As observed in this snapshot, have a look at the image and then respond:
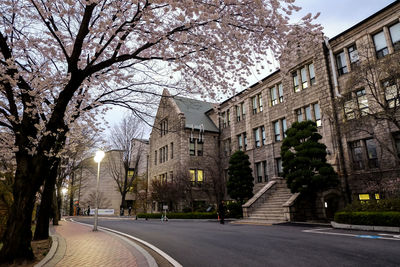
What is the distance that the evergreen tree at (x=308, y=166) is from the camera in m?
15.7

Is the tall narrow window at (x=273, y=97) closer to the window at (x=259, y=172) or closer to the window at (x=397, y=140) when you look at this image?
the window at (x=259, y=172)

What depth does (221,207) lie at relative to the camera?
57.3 feet

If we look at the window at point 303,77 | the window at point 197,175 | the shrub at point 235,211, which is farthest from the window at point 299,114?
the window at point 197,175

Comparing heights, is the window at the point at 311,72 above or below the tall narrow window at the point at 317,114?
above

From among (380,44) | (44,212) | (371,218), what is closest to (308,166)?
(371,218)

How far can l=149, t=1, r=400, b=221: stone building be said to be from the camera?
14.0 m

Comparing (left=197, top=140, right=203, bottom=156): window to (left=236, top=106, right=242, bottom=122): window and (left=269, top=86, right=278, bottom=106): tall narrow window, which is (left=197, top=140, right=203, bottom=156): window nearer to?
(left=236, top=106, right=242, bottom=122): window

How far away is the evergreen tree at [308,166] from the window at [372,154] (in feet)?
8.43

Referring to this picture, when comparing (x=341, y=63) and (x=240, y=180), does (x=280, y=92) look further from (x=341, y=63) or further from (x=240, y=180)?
(x=240, y=180)

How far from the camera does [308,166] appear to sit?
53.8 ft

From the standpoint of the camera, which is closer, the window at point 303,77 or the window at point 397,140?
the window at point 397,140

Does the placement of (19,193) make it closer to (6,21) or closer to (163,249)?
(163,249)

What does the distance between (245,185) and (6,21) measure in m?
20.6

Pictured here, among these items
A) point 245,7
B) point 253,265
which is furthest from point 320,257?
point 245,7
